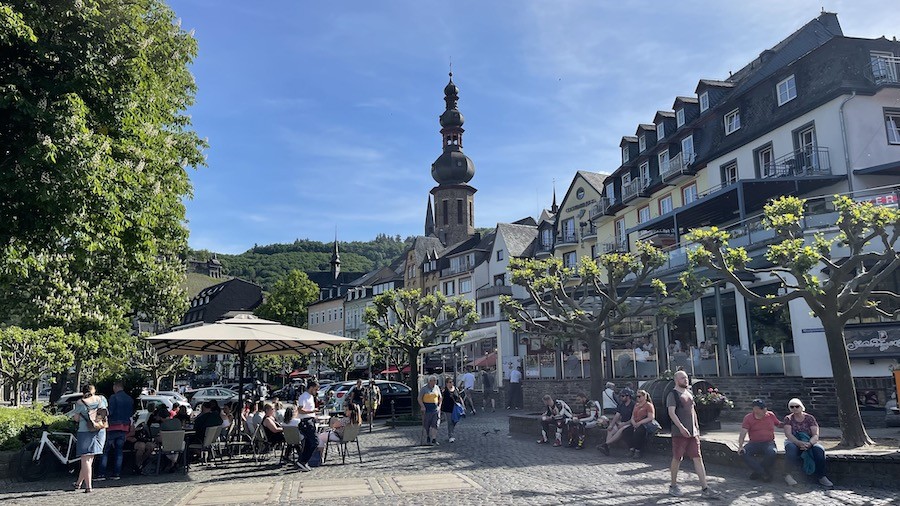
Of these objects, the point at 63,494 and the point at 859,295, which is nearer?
the point at 63,494

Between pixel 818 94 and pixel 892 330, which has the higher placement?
pixel 818 94

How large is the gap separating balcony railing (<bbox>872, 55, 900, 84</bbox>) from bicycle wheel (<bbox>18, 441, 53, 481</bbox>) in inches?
1085

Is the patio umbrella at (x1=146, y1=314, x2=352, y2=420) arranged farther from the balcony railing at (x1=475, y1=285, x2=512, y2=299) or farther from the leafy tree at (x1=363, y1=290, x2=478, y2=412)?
the balcony railing at (x1=475, y1=285, x2=512, y2=299)

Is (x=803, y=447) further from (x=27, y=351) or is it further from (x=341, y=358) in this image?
(x=341, y=358)

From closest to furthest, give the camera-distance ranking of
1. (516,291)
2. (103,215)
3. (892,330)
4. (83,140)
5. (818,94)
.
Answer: (83,140)
(103,215)
(892,330)
(818,94)
(516,291)

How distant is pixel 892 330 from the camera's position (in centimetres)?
1966

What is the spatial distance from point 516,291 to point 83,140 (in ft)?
129

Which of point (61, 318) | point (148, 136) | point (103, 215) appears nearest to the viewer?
point (103, 215)

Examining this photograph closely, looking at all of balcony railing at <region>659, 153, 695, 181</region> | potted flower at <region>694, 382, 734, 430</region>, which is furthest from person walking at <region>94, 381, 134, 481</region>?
balcony railing at <region>659, 153, 695, 181</region>

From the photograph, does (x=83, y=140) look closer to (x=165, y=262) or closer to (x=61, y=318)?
(x=61, y=318)

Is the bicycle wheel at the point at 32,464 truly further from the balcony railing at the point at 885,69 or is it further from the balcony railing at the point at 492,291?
the balcony railing at the point at 492,291

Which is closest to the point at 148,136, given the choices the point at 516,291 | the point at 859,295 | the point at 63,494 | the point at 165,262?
the point at 63,494

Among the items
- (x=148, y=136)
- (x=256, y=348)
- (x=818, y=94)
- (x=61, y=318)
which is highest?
(x=818, y=94)

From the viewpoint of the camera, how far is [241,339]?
12.9 m
